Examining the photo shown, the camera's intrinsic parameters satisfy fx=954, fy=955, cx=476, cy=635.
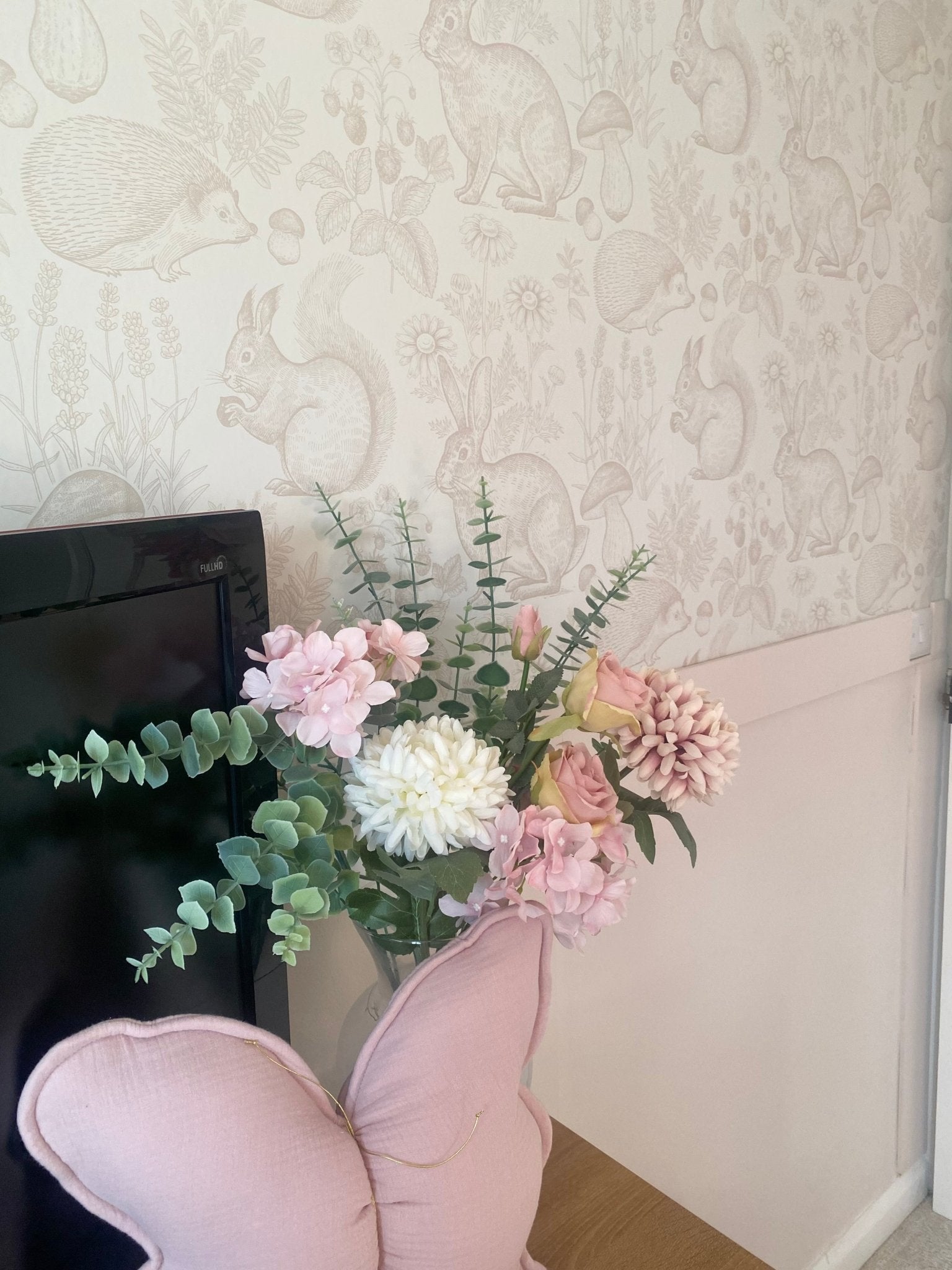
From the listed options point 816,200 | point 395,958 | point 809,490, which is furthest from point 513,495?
point 816,200

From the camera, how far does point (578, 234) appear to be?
0.99 metres

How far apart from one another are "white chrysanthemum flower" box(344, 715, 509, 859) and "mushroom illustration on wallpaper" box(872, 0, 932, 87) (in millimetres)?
1282

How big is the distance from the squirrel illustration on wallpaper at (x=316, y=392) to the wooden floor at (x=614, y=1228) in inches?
25.7

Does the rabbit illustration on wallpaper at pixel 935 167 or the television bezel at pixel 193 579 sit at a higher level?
the rabbit illustration on wallpaper at pixel 935 167

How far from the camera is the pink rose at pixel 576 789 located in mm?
625

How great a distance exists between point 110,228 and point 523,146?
17.2 inches

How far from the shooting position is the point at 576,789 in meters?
0.63

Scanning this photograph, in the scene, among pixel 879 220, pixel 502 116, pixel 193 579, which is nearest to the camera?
pixel 193 579

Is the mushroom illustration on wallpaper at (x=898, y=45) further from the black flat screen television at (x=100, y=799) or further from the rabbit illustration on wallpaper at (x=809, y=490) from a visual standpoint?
the black flat screen television at (x=100, y=799)

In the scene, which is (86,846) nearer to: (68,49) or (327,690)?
(327,690)

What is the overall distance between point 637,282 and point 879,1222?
170 cm

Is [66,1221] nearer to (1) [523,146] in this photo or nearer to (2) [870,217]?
(1) [523,146]

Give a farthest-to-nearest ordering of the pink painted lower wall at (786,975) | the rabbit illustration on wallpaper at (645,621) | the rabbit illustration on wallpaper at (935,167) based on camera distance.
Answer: the rabbit illustration on wallpaper at (935,167) → the pink painted lower wall at (786,975) → the rabbit illustration on wallpaper at (645,621)

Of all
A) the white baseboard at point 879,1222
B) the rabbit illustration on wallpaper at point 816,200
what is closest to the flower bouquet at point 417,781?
the rabbit illustration on wallpaper at point 816,200
